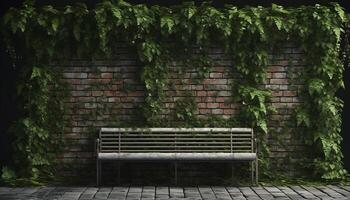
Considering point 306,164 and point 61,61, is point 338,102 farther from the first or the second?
point 61,61

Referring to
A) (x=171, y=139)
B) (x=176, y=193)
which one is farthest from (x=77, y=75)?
(x=176, y=193)

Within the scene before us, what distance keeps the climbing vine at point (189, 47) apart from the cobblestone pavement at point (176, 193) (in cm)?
73

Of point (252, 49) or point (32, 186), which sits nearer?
point (32, 186)

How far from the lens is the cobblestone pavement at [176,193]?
23.5 feet

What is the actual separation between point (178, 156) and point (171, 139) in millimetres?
354

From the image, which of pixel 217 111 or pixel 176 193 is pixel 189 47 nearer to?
pixel 217 111

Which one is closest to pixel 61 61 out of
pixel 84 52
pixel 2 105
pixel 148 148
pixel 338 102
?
pixel 84 52

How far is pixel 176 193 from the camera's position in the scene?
24.8 ft

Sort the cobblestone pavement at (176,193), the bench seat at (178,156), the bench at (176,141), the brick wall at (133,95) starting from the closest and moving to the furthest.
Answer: the cobblestone pavement at (176,193), the bench seat at (178,156), the bench at (176,141), the brick wall at (133,95)

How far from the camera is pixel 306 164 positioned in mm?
8648

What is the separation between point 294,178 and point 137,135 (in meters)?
2.45

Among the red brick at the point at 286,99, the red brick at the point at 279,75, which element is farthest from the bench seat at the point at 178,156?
the red brick at the point at 279,75

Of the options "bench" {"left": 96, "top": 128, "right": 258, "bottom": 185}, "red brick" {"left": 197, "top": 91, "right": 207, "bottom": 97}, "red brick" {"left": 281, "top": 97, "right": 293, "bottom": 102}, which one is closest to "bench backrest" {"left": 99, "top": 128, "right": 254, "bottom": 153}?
"bench" {"left": 96, "top": 128, "right": 258, "bottom": 185}

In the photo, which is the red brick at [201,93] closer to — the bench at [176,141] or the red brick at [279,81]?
the bench at [176,141]
